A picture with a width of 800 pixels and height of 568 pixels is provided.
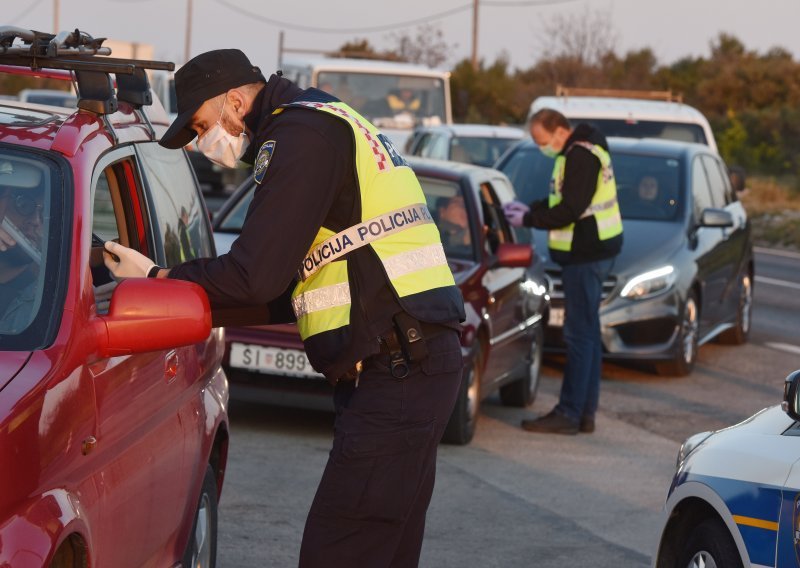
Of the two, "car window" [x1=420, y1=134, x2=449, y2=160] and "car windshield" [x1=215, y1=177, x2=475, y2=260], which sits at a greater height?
"car windshield" [x1=215, y1=177, x2=475, y2=260]

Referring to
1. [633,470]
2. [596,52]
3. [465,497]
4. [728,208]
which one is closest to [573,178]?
[633,470]

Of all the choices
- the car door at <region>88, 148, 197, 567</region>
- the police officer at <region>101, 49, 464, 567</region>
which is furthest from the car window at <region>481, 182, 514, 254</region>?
the police officer at <region>101, 49, 464, 567</region>

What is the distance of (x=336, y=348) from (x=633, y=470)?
5.06m

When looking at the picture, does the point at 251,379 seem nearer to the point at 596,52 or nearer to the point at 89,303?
the point at 89,303

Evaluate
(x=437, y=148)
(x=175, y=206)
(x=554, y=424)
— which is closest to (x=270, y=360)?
(x=554, y=424)

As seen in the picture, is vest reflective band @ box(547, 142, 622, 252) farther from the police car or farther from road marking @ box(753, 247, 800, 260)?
road marking @ box(753, 247, 800, 260)

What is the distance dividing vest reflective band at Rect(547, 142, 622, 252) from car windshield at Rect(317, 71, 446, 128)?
15704 mm

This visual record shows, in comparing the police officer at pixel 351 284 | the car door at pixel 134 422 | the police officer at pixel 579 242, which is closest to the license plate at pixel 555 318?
the police officer at pixel 579 242

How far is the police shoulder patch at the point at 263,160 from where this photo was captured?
13.0 feet

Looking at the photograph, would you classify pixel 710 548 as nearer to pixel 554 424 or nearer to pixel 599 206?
pixel 554 424

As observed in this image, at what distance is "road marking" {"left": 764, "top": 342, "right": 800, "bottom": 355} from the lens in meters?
14.3

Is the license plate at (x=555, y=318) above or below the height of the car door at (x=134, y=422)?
below

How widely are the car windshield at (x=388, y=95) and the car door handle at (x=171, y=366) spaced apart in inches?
828

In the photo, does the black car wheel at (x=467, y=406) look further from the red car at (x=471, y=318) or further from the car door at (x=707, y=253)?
the car door at (x=707, y=253)
